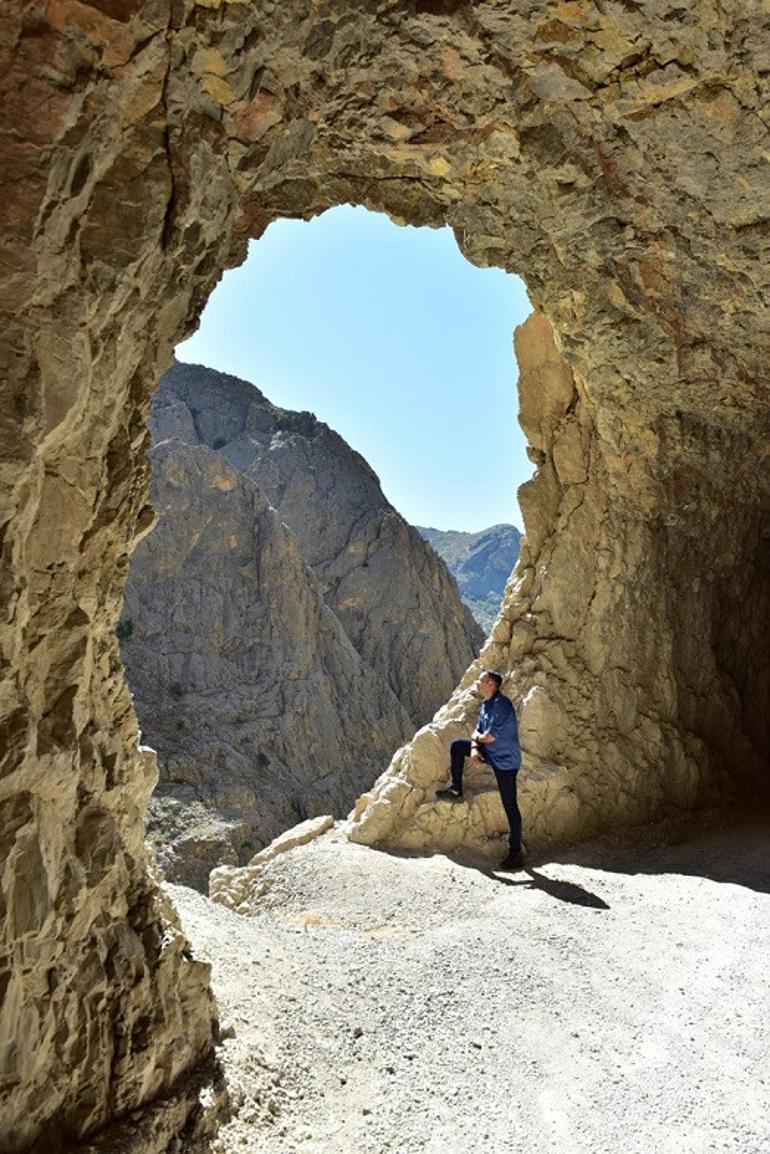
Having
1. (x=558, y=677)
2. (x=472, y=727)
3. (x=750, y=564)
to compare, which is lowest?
(x=472, y=727)

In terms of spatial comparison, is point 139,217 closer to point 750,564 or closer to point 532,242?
point 532,242

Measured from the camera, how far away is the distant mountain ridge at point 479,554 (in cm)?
10962

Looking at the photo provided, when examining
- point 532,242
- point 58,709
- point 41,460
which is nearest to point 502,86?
point 532,242

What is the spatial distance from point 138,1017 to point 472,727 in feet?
19.0

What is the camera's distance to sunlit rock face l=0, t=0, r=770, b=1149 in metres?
2.77

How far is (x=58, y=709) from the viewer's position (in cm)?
301

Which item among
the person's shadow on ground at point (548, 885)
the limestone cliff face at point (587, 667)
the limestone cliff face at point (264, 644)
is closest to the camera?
the person's shadow on ground at point (548, 885)

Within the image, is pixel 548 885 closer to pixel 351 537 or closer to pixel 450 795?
pixel 450 795

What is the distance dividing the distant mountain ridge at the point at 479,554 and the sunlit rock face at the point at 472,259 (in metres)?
93.6

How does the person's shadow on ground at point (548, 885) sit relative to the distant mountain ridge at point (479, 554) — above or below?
below

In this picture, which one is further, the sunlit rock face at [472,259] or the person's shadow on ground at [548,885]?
the person's shadow on ground at [548,885]

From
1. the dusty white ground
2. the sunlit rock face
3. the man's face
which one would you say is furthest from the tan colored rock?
the man's face

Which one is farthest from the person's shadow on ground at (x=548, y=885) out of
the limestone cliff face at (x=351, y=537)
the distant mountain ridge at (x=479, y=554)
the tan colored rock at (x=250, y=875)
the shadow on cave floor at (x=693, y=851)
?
the distant mountain ridge at (x=479, y=554)

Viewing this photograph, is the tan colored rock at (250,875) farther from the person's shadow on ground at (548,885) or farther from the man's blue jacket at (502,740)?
the man's blue jacket at (502,740)
